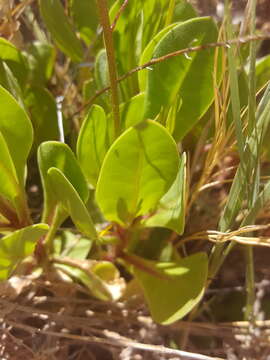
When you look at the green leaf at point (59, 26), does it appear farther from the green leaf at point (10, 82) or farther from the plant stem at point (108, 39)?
the plant stem at point (108, 39)

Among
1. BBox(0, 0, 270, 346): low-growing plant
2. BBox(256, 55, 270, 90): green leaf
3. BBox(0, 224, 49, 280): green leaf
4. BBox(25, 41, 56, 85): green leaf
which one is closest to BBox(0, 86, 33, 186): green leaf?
BBox(0, 0, 270, 346): low-growing plant

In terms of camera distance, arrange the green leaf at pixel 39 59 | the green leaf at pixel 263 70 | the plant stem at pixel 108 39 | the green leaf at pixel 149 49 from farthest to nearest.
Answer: the green leaf at pixel 39 59 < the green leaf at pixel 263 70 < the green leaf at pixel 149 49 < the plant stem at pixel 108 39

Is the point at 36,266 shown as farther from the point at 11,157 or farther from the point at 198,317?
the point at 198,317

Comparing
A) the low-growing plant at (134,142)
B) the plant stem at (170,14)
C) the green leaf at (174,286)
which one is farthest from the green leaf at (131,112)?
the green leaf at (174,286)

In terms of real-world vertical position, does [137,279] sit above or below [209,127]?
below

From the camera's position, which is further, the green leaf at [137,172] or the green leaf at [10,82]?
the green leaf at [10,82]

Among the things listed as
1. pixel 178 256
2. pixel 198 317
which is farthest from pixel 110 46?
pixel 198 317

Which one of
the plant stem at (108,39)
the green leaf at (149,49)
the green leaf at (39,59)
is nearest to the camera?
the plant stem at (108,39)
